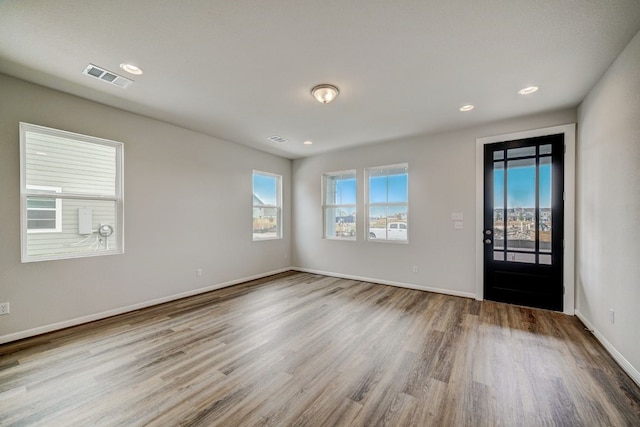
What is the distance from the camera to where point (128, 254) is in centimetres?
356

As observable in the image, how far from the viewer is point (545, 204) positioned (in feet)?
11.8

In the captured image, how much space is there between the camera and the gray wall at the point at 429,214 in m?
4.15

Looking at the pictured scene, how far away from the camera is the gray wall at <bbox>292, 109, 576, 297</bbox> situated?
4148mm

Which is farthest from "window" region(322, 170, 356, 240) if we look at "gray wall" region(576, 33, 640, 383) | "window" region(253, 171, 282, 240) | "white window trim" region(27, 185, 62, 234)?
"white window trim" region(27, 185, 62, 234)

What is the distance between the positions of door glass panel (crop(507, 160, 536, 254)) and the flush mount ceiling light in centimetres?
288

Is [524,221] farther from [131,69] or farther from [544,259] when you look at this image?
[131,69]

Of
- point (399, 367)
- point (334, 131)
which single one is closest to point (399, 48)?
point (334, 131)

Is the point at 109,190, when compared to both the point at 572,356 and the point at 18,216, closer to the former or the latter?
the point at 18,216

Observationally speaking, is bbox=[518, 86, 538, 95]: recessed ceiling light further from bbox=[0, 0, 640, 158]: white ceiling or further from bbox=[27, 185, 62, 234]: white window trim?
bbox=[27, 185, 62, 234]: white window trim

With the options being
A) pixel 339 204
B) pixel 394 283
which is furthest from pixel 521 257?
pixel 339 204

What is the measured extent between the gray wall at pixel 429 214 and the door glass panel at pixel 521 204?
1.54ft

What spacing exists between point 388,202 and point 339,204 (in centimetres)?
115

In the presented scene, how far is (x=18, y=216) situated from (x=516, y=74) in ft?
17.6

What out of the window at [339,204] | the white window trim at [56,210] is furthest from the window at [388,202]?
the white window trim at [56,210]
